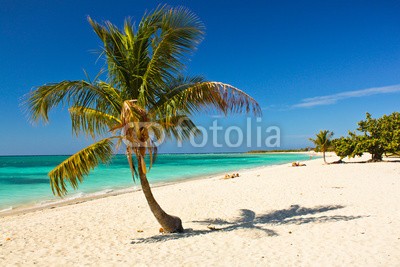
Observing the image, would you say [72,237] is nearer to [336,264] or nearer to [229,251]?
[229,251]

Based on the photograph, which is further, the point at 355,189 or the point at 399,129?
the point at 399,129

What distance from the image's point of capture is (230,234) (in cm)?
626

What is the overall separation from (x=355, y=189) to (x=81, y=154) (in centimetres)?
1036

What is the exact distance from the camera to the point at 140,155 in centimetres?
589

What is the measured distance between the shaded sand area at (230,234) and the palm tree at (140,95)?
1268mm

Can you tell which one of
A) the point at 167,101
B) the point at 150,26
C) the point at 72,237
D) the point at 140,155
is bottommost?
the point at 72,237

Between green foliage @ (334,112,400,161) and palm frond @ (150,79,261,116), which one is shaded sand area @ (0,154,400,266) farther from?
green foliage @ (334,112,400,161)

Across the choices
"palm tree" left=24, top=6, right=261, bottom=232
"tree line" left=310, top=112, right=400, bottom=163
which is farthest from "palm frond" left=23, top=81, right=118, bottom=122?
"tree line" left=310, top=112, right=400, bottom=163

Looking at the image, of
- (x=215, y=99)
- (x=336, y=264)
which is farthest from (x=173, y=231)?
(x=336, y=264)

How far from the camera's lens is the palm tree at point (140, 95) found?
573cm

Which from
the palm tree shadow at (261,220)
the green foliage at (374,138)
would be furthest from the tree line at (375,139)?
the palm tree shadow at (261,220)

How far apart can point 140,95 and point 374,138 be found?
2472 centimetres

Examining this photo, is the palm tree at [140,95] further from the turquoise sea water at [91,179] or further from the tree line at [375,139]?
the tree line at [375,139]

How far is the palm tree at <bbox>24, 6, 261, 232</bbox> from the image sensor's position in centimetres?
573
